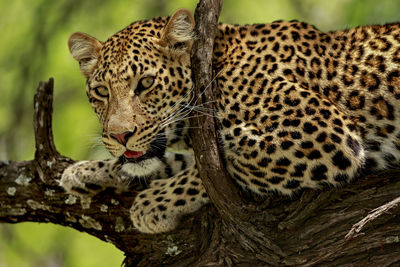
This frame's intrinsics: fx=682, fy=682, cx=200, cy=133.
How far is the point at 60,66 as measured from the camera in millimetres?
10523

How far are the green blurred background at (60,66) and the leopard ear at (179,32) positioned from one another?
397 cm

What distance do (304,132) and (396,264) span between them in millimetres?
1230

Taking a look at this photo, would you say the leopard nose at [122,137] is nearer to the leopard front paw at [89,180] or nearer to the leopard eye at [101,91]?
the leopard eye at [101,91]

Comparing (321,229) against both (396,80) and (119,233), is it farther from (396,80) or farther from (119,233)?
(119,233)

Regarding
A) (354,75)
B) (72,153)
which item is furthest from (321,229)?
(72,153)

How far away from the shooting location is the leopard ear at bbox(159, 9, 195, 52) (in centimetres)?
600

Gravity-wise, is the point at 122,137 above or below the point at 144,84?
below

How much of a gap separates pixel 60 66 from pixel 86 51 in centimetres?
410

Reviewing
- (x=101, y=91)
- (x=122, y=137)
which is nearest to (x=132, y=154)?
(x=122, y=137)

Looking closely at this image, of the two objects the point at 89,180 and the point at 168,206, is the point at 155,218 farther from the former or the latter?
the point at 89,180

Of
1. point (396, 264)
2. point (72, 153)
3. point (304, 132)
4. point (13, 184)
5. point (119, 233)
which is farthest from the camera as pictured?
point (72, 153)

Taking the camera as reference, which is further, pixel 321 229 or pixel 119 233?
pixel 119 233

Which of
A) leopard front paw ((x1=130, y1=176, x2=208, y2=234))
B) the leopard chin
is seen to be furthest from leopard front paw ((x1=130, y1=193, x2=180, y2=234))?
the leopard chin

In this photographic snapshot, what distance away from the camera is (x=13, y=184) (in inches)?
272
